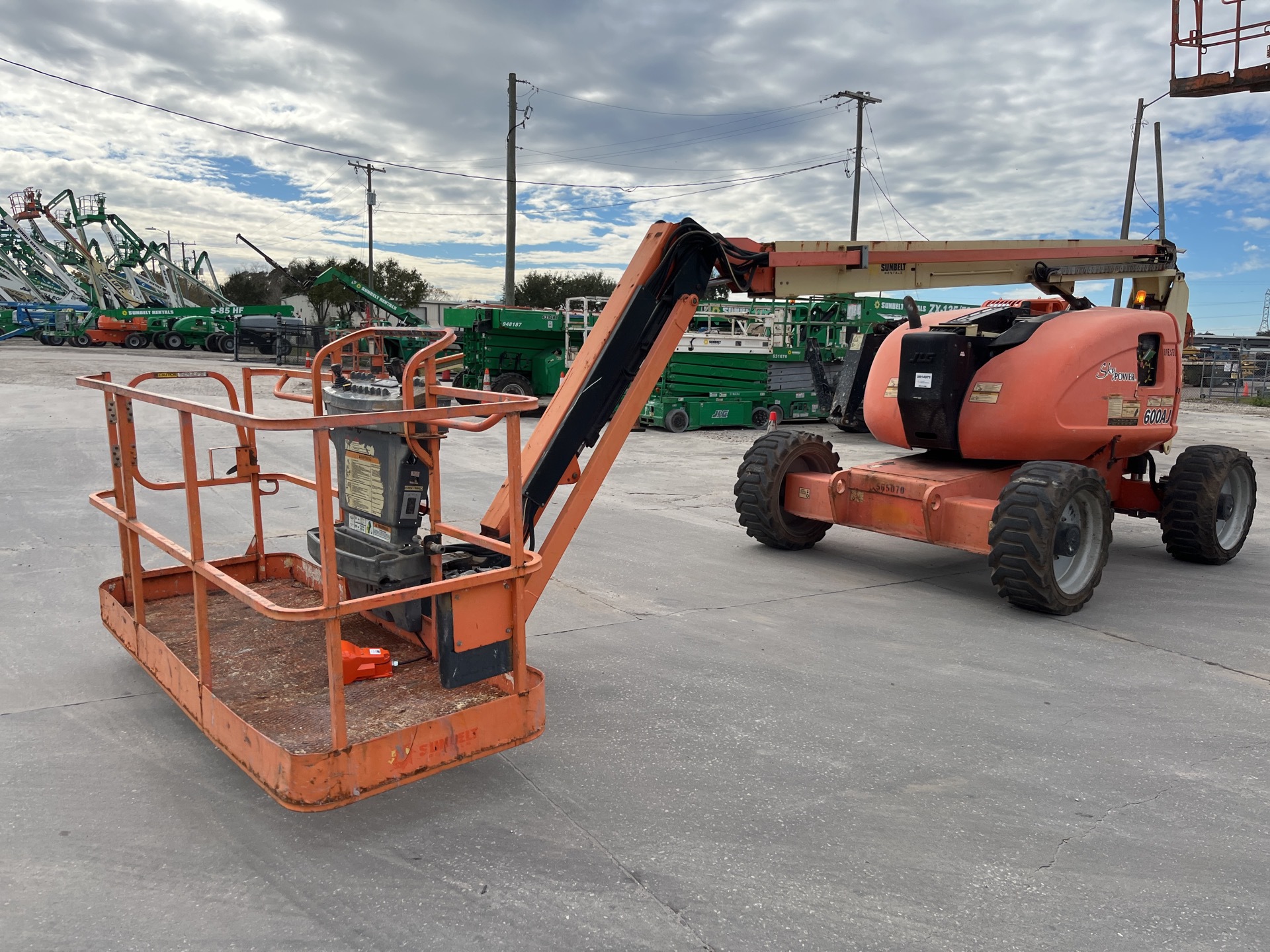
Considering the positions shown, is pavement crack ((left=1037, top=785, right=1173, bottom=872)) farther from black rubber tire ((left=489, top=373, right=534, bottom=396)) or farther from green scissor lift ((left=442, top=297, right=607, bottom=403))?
black rubber tire ((left=489, top=373, right=534, bottom=396))

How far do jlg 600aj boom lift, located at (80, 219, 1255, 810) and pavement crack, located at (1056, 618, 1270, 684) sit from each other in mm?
221

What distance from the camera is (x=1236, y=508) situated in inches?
318

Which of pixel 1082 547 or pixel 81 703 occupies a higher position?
pixel 1082 547

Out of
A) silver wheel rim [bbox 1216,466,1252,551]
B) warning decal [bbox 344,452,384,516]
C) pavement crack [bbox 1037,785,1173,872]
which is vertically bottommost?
pavement crack [bbox 1037,785,1173,872]

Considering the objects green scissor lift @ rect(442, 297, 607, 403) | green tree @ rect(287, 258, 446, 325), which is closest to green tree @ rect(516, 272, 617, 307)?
green tree @ rect(287, 258, 446, 325)

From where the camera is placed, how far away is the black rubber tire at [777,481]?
7.70 meters

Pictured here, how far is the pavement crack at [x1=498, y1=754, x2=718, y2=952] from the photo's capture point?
2873 millimetres

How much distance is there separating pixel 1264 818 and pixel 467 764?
3.21 m

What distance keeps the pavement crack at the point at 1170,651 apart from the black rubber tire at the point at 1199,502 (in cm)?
225

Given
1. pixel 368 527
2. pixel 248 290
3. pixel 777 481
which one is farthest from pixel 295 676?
pixel 248 290

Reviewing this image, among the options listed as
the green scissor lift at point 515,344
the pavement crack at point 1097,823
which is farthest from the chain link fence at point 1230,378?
the pavement crack at point 1097,823

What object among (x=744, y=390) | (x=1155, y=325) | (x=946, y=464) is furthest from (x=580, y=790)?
(x=744, y=390)

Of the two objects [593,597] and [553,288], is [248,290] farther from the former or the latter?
[593,597]

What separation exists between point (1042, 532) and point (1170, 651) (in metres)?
1.00
